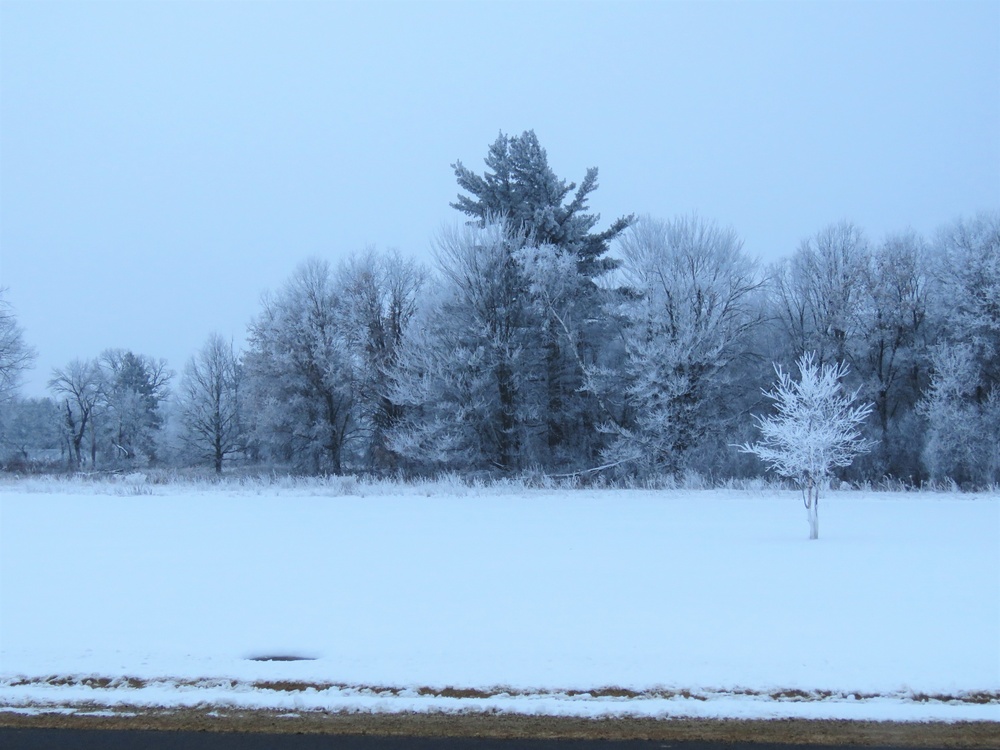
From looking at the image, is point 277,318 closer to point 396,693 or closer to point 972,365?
point 972,365

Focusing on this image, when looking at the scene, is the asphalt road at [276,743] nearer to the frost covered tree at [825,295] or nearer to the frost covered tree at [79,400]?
the frost covered tree at [825,295]

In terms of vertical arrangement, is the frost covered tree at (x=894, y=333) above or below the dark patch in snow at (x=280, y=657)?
above

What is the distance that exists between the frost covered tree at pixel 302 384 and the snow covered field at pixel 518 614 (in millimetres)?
26517

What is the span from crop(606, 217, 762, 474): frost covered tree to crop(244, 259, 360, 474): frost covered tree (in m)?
16.9

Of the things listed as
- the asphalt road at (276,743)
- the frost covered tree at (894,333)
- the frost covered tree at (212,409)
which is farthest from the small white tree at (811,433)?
the frost covered tree at (212,409)

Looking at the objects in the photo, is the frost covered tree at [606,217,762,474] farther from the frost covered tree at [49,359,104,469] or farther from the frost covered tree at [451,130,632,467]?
the frost covered tree at [49,359,104,469]

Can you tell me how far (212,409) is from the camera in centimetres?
5616

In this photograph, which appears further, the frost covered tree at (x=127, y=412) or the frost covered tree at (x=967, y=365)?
the frost covered tree at (x=127, y=412)

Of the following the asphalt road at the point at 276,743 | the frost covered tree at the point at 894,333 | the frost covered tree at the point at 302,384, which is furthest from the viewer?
the frost covered tree at the point at 302,384

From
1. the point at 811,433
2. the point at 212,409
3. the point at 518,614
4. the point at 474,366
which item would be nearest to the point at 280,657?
the point at 518,614

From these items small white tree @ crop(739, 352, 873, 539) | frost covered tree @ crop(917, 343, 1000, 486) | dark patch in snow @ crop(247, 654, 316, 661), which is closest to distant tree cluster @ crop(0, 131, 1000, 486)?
frost covered tree @ crop(917, 343, 1000, 486)

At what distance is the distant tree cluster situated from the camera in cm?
3002

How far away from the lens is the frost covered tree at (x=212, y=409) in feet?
182

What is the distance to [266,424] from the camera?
40094 millimetres
